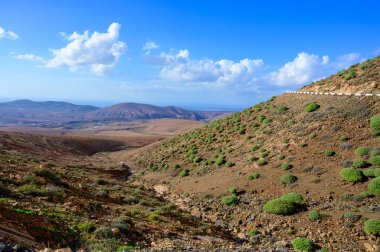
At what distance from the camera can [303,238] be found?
51.1 ft

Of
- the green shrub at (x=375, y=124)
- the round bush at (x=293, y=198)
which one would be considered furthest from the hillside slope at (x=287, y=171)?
the green shrub at (x=375, y=124)

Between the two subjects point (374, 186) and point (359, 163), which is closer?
point (374, 186)

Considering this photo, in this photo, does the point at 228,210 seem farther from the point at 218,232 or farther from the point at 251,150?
the point at 251,150

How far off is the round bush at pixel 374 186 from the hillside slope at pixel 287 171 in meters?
0.22

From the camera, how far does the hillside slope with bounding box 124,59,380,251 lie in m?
16.8

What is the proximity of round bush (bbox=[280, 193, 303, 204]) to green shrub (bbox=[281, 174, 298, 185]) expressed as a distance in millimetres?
2362

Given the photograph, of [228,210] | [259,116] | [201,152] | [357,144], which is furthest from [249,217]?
[259,116]

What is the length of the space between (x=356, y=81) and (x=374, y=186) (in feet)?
69.3

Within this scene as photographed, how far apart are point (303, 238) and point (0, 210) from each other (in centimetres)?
1359

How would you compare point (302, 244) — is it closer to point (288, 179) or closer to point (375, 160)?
point (288, 179)

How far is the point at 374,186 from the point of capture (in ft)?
60.6

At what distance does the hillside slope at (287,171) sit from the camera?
662 inches

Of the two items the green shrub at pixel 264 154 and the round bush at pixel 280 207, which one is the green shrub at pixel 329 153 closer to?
the green shrub at pixel 264 154

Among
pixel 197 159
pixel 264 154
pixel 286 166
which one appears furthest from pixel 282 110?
pixel 286 166
